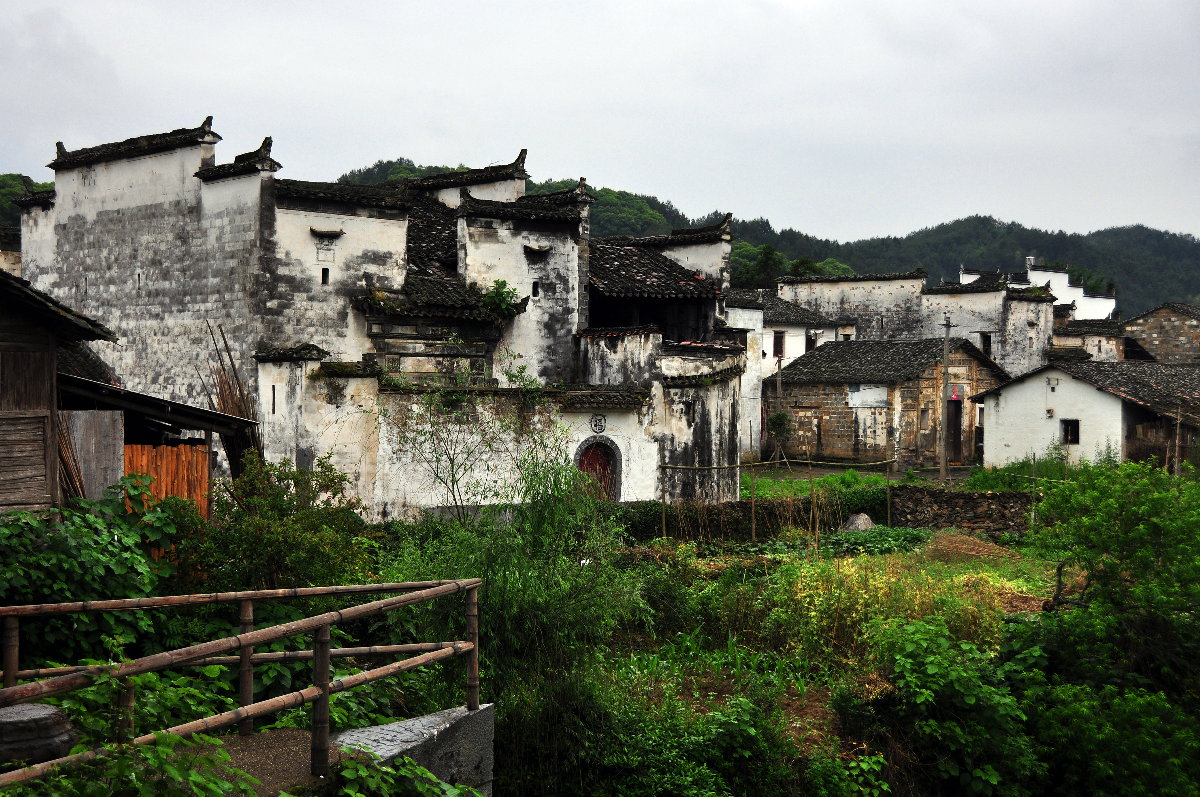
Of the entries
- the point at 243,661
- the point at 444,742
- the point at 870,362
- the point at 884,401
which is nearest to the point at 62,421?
the point at 243,661

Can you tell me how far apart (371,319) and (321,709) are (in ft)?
53.4

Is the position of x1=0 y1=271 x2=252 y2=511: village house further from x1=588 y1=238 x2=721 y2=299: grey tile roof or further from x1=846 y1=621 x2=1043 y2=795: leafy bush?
x1=588 y1=238 x2=721 y2=299: grey tile roof

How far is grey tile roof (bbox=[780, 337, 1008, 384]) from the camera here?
3897 cm

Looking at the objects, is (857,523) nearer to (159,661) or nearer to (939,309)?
(159,661)

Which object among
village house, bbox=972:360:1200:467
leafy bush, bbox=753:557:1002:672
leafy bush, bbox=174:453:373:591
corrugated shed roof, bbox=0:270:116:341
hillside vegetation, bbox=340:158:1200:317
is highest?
hillside vegetation, bbox=340:158:1200:317

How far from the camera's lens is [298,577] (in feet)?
30.9

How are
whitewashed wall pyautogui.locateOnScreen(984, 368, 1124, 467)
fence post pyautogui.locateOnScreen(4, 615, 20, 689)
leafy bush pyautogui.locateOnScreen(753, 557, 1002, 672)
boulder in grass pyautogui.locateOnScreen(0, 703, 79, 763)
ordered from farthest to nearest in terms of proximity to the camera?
whitewashed wall pyautogui.locateOnScreen(984, 368, 1124, 467)
leafy bush pyautogui.locateOnScreen(753, 557, 1002, 672)
fence post pyautogui.locateOnScreen(4, 615, 20, 689)
boulder in grass pyautogui.locateOnScreen(0, 703, 79, 763)

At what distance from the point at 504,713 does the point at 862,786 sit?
11.5 feet

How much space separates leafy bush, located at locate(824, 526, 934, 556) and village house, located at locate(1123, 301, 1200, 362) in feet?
115

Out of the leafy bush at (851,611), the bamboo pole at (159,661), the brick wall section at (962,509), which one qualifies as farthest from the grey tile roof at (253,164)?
the bamboo pole at (159,661)

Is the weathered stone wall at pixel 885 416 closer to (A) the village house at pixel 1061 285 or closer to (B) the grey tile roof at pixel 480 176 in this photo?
(B) the grey tile roof at pixel 480 176

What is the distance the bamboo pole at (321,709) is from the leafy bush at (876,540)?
13.3 meters

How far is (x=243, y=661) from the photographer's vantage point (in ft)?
23.2

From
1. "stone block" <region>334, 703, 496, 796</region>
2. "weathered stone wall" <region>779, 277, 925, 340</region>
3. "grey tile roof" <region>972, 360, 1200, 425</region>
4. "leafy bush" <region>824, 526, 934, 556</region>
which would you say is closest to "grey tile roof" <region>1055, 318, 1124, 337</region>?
"weathered stone wall" <region>779, 277, 925, 340</region>
